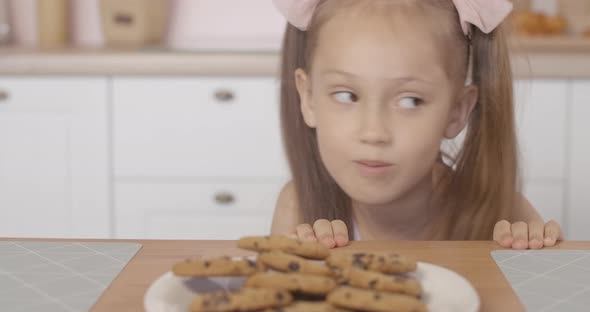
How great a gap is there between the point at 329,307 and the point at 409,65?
0.65 metres

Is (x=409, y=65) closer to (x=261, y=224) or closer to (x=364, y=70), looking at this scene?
(x=364, y=70)

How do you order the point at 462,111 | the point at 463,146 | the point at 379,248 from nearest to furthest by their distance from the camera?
the point at 379,248
the point at 462,111
the point at 463,146

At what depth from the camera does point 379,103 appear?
1.11 meters

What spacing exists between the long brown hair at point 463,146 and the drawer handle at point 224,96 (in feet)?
2.91

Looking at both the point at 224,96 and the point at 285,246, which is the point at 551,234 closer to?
the point at 285,246

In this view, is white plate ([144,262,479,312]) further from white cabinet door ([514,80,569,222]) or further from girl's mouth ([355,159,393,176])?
white cabinet door ([514,80,569,222])

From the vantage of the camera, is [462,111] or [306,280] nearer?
[306,280]

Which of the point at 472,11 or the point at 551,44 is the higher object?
the point at 472,11

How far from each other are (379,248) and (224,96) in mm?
1569

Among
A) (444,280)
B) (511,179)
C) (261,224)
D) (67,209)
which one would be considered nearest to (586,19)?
(261,224)

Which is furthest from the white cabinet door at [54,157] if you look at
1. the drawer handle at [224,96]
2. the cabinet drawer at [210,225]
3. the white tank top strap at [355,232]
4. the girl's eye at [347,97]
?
the girl's eye at [347,97]

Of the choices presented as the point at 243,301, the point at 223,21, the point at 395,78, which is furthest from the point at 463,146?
the point at 223,21

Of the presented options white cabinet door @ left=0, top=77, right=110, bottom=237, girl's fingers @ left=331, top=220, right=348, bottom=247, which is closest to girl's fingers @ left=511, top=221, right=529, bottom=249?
girl's fingers @ left=331, top=220, right=348, bottom=247

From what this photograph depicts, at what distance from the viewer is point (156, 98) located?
93.4 inches
